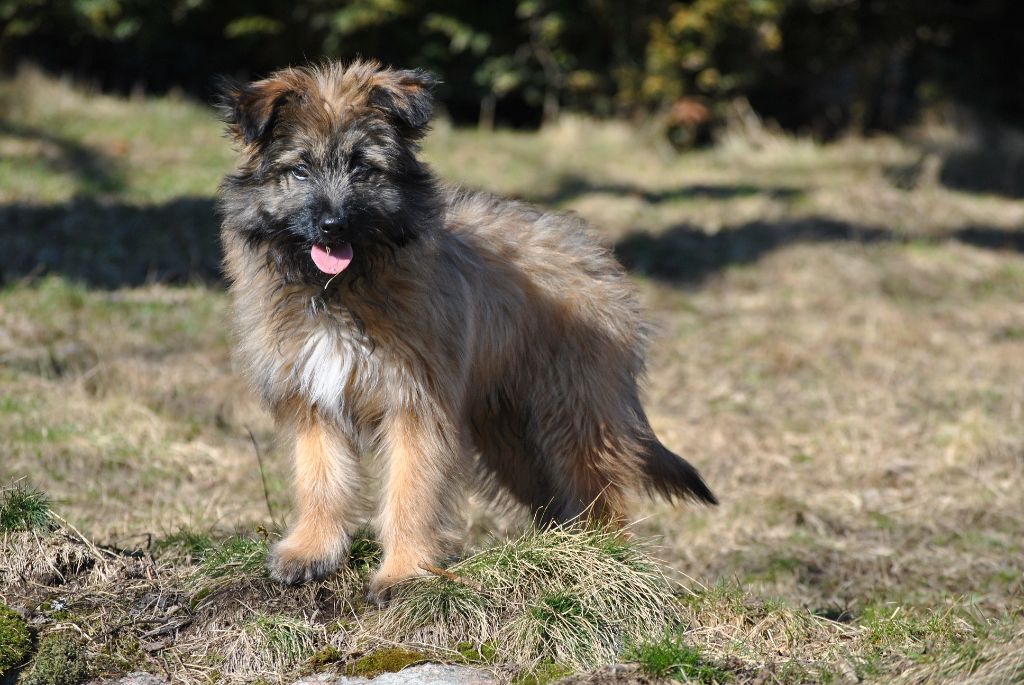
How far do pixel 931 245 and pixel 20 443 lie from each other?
8.89 metres

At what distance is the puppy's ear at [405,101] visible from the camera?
13.7 feet

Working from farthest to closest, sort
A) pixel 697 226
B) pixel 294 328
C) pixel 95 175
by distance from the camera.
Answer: pixel 697 226 < pixel 95 175 < pixel 294 328

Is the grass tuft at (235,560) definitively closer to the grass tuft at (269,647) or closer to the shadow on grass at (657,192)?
the grass tuft at (269,647)

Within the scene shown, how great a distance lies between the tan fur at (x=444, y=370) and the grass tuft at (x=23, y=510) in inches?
35.1

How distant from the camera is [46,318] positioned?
7.93 m

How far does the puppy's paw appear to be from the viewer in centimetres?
427

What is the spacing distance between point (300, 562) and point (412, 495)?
49 cm

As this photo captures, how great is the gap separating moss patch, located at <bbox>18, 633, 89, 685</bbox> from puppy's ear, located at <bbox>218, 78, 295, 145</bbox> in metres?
1.83

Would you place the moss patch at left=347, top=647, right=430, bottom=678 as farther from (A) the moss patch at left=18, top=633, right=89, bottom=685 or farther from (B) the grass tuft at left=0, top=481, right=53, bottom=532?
(B) the grass tuft at left=0, top=481, right=53, bottom=532

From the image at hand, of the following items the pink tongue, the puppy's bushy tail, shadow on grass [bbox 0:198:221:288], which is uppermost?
the pink tongue

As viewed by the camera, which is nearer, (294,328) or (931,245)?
(294,328)

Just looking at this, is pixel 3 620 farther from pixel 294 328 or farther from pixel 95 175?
pixel 95 175

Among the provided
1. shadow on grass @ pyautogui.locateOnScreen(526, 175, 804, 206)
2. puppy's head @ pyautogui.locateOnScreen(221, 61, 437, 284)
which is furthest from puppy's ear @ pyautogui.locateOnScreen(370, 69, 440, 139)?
shadow on grass @ pyautogui.locateOnScreen(526, 175, 804, 206)

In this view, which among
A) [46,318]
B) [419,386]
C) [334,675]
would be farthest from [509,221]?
[46,318]
